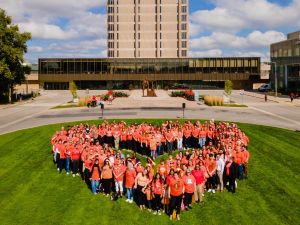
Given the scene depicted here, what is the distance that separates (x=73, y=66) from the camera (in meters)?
110

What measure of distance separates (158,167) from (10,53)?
5179 cm

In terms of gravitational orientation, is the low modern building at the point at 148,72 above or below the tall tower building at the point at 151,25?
below

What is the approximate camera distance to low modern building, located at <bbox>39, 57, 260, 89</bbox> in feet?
357

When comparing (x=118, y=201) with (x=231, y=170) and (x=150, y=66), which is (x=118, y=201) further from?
(x=150, y=66)

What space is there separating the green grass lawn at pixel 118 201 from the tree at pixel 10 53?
3940 cm

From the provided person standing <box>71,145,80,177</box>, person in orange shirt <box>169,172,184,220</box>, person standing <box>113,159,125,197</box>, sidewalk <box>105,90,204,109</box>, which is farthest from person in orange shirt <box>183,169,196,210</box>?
sidewalk <box>105,90,204,109</box>

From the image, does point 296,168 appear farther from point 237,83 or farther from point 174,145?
point 237,83

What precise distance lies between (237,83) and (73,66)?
165 ft

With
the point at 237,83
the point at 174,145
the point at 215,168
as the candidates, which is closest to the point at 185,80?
the point at 237,83

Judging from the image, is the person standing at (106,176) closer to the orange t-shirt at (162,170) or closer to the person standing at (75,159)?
the orange t-shirt at (162,170)

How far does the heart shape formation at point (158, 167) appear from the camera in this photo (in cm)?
1416

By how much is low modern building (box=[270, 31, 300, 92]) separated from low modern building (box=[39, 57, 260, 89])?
61.7ft

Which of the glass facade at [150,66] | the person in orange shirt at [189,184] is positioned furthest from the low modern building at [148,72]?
the person in orange shirt at [189,184]

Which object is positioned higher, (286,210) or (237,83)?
(237,83)
